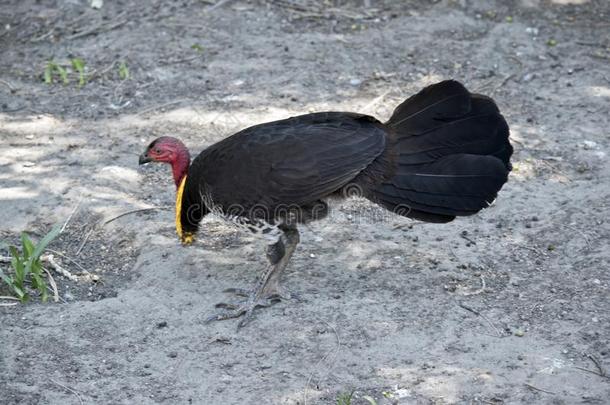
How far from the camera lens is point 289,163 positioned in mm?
5395

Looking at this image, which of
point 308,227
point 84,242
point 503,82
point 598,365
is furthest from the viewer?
point 503,82

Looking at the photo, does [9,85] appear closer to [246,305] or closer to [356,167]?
[246,305]

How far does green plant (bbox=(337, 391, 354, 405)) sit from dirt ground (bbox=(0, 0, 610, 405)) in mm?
47

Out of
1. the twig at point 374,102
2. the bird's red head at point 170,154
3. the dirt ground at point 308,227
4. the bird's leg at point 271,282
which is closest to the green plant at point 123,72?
the dirt ground at point 308,227

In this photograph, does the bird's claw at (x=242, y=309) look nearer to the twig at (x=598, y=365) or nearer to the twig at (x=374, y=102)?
the twig at (x=598, y=365)

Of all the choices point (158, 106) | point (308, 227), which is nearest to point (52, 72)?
point (158, 106)

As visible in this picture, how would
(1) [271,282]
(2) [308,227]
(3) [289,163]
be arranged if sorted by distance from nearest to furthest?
1. (3) [289,163]
2. (1) [271,282]
3. (2) [308,227]

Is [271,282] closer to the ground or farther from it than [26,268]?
closer to the ground

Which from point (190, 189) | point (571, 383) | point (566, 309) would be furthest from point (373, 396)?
point (190, 189)

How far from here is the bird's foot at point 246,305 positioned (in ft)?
18.2

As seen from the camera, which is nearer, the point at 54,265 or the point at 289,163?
the point at 289,163

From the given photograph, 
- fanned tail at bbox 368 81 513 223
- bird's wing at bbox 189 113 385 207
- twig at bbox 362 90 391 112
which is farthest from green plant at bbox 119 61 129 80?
fanned tail at bbox 368 81 513 223

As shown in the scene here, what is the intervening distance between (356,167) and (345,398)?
4.74 feet

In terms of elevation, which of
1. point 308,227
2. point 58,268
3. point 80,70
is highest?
point 80,70
